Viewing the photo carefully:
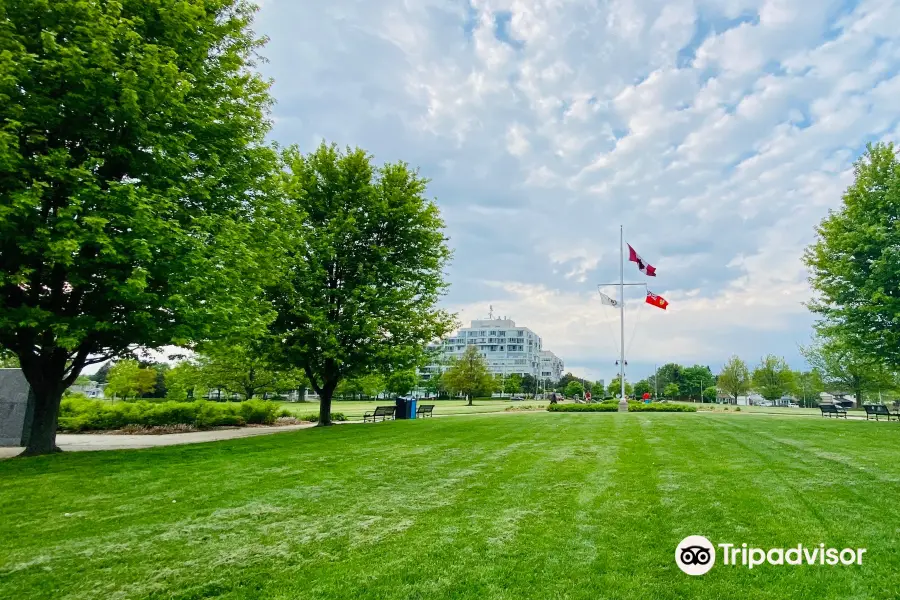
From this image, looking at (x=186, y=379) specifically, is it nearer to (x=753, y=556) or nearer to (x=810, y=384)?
(x=753, y=556)

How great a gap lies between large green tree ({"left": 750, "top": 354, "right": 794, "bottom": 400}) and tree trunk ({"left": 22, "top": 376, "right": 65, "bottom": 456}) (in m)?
77.6

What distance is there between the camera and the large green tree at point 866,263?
19.2 meters

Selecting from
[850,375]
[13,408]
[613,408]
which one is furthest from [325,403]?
[850,375]

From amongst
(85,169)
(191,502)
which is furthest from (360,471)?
(85,169)

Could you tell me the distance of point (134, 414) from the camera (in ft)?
63.8

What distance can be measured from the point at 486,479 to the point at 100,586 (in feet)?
17.4

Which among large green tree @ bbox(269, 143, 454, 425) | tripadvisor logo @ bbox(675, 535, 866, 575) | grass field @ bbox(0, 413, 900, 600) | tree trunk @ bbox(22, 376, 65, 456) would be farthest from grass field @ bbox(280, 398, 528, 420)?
tripadvisor logo @ bbox(675, 535, 866, 575)

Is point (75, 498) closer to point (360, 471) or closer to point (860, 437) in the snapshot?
point (360, 471)

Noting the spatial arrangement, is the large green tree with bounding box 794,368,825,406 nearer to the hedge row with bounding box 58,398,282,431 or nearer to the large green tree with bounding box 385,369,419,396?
the large green tree with bounding box 385,369,419,396

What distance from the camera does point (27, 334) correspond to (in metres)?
10.7

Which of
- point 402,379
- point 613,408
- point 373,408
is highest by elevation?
point 402,379

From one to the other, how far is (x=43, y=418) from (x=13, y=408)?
12.8 ft

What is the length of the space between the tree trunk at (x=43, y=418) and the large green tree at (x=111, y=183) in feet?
0.08

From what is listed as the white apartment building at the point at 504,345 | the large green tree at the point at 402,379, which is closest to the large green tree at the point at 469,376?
the large green tree at the point at 402,379
